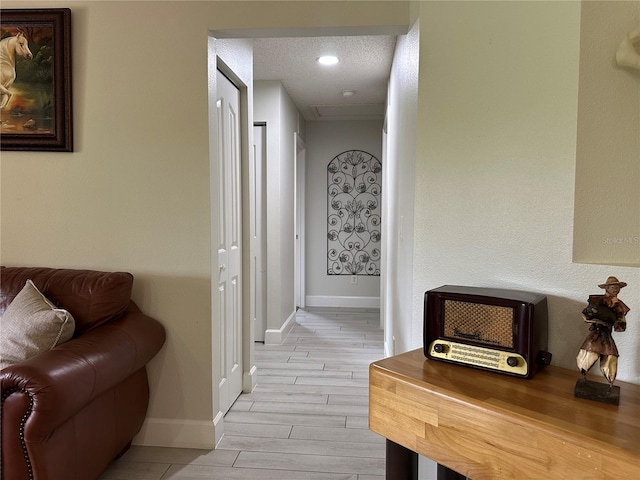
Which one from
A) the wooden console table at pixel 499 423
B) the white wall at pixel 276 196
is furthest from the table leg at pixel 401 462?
the white wall at pixel 276 196

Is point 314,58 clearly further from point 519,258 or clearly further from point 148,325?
point 519,258

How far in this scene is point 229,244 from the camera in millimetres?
2619

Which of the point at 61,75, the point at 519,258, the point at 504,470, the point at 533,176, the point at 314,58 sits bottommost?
the point at 504,470

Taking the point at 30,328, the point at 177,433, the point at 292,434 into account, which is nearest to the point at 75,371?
the point at 30,328

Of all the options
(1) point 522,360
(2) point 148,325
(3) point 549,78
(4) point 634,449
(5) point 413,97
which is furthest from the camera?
(2) point 148,325

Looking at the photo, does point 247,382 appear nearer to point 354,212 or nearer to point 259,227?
point 259,227

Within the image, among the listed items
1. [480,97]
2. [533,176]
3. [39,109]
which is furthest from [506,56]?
[39,109]

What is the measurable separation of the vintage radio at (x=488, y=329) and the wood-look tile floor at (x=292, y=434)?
3.36 ft

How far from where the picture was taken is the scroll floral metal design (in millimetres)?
5449

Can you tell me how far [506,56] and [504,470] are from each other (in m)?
1.17

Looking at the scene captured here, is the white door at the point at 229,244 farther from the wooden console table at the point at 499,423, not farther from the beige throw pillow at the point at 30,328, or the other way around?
the wooden console table at the point at 499,423

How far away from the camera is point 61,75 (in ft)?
6.97

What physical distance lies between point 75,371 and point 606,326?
Answer: 1.59 meters

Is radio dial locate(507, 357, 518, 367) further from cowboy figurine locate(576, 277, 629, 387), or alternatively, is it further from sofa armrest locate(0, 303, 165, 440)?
sofa armrest locate(0, 303, 165, 440)
